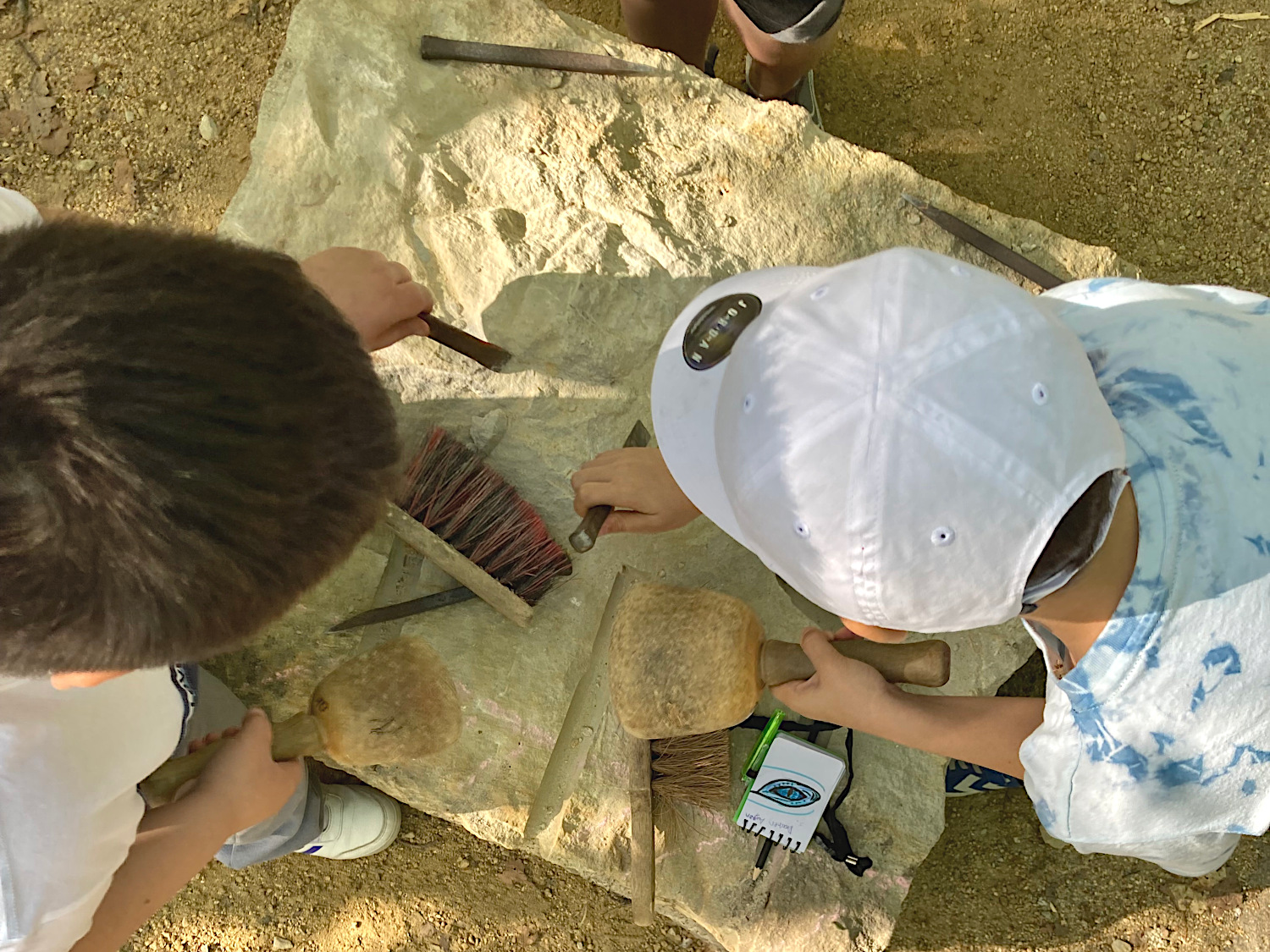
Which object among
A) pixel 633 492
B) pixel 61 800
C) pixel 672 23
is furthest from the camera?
pixel 672 23

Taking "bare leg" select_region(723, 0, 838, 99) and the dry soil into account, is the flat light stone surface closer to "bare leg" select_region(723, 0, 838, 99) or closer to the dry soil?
"bare leg" select_region(723, 0, 838, 99)

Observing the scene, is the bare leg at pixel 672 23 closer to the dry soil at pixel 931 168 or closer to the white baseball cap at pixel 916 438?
the dry soil at pixel 931 168

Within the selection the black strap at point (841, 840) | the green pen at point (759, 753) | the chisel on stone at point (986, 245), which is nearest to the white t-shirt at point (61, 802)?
the green pen at point (759, 753)

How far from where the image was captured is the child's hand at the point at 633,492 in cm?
149

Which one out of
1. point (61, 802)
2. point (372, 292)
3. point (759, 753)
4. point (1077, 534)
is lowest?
point (759, 753)

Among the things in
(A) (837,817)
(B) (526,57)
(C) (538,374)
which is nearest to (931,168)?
(B) (526,57)

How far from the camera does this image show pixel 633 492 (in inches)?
58.7

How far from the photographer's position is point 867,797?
1708 millimetres

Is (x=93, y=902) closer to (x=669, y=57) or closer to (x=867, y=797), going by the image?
(x=867, y=797)

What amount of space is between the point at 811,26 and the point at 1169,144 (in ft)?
3.94

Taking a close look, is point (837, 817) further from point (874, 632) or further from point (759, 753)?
point (874, 632)

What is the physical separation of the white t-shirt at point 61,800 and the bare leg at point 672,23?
1445 mm

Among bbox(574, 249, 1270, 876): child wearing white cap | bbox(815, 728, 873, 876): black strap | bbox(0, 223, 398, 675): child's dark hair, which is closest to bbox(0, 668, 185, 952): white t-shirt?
bbox(0, 223, 398, 675): child's dark hair

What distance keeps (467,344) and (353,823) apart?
3.80ft
